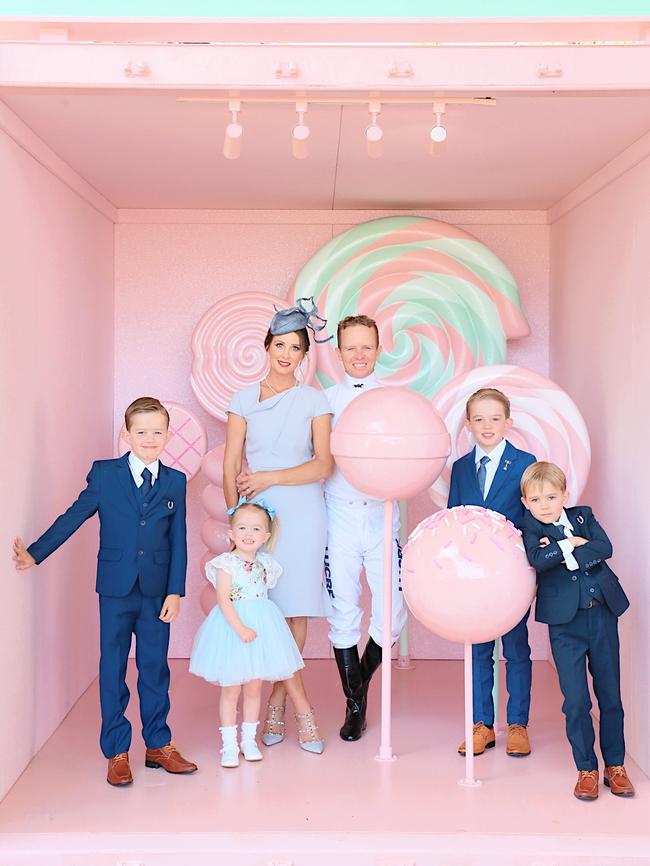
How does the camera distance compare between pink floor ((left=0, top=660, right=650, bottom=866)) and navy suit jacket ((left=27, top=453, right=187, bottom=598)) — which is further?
navy suit jacket ((left=27, top=453, right=187, bottom=598))

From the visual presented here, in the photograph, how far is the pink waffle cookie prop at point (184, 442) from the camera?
16.2ft

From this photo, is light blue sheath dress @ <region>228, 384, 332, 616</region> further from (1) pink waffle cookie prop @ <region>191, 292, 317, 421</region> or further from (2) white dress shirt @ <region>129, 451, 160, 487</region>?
(1) pink waffle cookie prop @ <region>191, 292, 317, 421</region>

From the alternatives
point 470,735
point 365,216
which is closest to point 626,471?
point 470,735

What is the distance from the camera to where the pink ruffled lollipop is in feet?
13.8

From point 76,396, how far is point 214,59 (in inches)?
72.2

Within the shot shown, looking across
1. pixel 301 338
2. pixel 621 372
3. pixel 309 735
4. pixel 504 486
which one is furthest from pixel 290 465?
pixel 621 372

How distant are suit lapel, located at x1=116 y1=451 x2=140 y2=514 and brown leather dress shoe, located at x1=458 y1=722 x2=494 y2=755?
1.55 meters

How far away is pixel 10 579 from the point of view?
3.63 meters

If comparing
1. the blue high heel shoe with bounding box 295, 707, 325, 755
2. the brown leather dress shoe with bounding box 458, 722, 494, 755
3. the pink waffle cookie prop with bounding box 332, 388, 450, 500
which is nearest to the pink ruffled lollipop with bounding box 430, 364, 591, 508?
the pink waffle cookie prop with bounding box 332, 388, 450, 500

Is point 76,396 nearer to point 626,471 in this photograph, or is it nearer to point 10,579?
point 10,579

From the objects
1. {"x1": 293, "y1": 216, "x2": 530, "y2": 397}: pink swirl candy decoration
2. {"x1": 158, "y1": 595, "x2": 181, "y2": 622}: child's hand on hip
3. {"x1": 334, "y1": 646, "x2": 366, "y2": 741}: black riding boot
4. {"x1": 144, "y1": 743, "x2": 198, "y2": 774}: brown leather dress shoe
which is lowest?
{"x1": 144, "y1": 743, "x2": 198, "y2": 774}: brown leather dress shoe

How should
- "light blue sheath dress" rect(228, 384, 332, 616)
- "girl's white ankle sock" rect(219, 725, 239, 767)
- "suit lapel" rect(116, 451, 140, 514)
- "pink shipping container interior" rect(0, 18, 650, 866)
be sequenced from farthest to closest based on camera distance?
"light blue sheath dress" rect(228, 384, 332, 616) < "girl's white ankle sock" rect(219, 725, 239, 767) < "suit lapel" rect(116, 451, 140, 514) < "pink shipping container interior" rect(0, 18, 650, 866)

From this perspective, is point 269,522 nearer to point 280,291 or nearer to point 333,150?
point 333,150

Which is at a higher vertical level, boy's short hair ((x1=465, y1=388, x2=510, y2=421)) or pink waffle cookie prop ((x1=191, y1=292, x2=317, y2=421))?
pink waffle cookie prop ((x1=191, y1=292, x2=317, y2=421))
